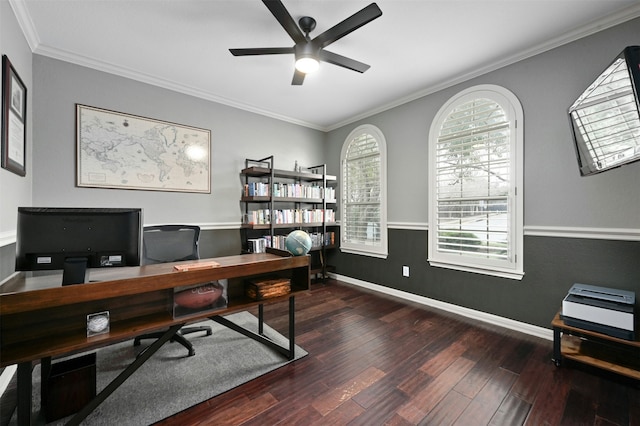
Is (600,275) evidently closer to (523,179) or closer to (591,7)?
(523,179)

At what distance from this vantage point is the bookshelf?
3.91m

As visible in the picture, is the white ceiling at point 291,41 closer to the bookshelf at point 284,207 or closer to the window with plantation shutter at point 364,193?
the window with plantation shutter at point 364,193

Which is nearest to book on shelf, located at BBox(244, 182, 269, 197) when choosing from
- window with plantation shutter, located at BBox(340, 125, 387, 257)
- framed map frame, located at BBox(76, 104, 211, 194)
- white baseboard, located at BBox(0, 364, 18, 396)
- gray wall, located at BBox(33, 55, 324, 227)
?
gray wall, located at BBox(33, 55, 324, 227)

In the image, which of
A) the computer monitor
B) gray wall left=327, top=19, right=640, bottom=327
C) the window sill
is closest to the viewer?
the computer monitor

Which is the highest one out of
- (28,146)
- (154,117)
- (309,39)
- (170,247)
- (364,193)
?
(309,39)

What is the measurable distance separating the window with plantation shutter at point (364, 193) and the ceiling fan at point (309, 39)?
5.66 feet

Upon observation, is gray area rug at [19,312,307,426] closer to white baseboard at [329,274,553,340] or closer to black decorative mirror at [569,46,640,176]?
white baseboard at [329,274,553,340]

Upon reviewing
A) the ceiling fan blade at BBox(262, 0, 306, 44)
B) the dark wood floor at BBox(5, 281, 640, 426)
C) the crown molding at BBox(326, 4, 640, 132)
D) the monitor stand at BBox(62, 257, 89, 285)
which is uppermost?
the crown molding at BBox(326, 4, 640, 132)

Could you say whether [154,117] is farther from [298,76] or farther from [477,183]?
[477,183]

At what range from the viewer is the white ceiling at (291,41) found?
2.13 metres

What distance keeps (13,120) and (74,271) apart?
69.4 inches

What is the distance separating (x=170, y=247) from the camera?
8.18 feet

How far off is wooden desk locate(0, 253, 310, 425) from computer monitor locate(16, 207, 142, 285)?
0.11 m

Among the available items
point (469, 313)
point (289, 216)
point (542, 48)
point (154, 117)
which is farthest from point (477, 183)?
point (154, 117)
